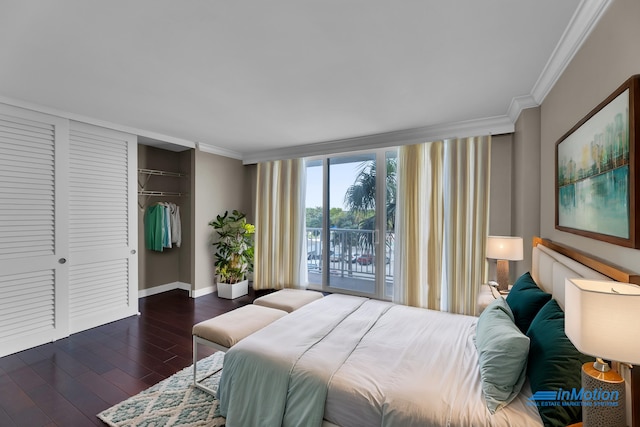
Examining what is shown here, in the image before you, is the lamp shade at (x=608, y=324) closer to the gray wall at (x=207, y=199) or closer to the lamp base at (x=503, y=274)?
the lamp base at (x=503, y=274)

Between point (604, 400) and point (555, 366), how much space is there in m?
0.27

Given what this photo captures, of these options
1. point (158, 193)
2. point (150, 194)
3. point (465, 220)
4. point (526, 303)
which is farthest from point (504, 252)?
point (150, 194)

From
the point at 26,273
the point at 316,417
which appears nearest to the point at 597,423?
the point at 316,417

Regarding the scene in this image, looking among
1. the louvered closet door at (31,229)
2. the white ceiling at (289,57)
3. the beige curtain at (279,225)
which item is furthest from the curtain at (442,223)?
the louvered closet door at (31,229)

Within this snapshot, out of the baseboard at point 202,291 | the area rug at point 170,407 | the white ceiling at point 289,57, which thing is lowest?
the area rug at point 170,407

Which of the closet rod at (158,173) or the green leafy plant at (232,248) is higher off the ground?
the closet rod at (158,173)

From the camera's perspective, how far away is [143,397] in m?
2.18

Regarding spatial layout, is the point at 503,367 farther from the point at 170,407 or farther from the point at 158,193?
the point at 158,193

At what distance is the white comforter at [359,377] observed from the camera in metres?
1.37

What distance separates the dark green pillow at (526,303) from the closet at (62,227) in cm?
433

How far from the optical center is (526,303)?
187cm

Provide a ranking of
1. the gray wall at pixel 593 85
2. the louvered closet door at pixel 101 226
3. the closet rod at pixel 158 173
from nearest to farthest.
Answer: the gray wall at pixel 593 85
the louvered closet door at pixel 101 226
the closet rod at pixel 158 173

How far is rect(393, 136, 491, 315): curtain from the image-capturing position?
11.5 feet

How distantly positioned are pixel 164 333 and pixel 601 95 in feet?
14.1
